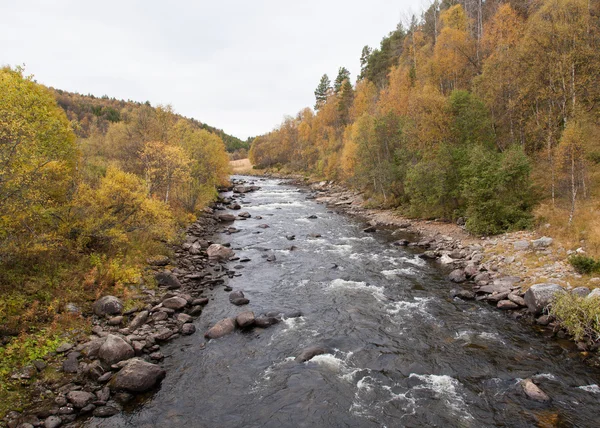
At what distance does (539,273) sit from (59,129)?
3161 centimetres

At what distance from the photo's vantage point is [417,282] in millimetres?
22562

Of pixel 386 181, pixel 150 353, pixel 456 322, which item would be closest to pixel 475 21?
pixel 386 181

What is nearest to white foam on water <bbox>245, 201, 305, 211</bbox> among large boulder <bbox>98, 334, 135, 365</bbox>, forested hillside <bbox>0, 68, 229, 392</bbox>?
forested hillside <bbox>0, 68, 229, 392</bbox>

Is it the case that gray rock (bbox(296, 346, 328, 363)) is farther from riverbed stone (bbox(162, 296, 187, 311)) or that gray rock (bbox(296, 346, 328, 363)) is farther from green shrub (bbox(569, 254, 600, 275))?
green shrub (bbox(569, 254, 600, 275))

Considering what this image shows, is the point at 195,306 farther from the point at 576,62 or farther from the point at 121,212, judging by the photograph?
the point at 576,62

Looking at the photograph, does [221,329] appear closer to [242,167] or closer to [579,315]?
[579,315]

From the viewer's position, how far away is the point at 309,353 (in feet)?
48.8

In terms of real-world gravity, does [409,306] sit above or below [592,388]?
above

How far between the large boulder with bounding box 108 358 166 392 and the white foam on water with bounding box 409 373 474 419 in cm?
1042

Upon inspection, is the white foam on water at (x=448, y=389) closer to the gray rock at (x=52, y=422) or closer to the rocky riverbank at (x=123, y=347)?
the rocky riverbank at (x=123, y=347)

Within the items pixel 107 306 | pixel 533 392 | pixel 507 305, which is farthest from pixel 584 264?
pixel 107 306

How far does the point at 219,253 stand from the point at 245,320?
12463mm

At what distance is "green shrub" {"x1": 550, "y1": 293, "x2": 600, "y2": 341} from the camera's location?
571 inches

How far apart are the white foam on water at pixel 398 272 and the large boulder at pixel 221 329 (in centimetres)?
1212
